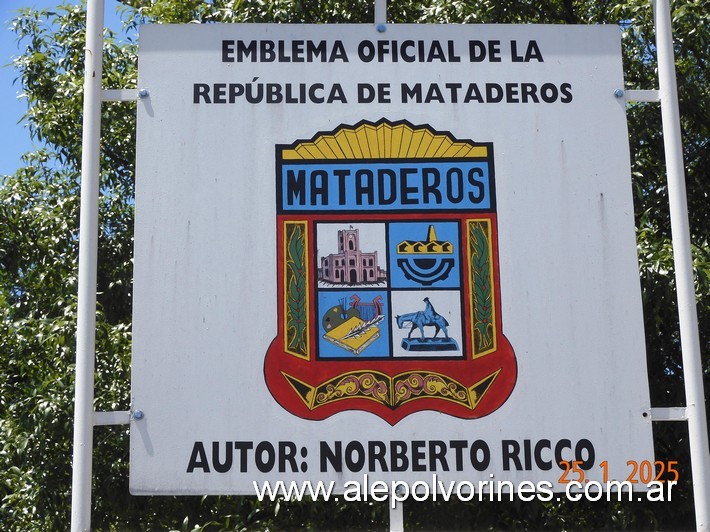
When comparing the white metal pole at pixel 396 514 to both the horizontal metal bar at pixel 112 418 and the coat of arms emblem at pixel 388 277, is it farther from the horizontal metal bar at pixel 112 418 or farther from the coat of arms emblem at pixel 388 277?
the horizontal metal bar at pixel 112 418

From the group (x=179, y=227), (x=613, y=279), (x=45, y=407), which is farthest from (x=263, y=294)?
(x=45, y=407)

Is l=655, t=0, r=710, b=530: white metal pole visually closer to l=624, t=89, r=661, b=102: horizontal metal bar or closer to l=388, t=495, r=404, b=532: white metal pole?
l=624, t=89, r=661, b=102: horizontal metal bar

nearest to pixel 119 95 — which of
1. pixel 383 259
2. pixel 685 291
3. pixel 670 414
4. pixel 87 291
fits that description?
pixel 87 291

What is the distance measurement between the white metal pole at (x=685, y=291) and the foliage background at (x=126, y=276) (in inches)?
80.6

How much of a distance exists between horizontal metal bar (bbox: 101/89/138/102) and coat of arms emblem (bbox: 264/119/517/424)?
630mm

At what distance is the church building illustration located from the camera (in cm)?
386

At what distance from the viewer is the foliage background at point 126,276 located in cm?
640

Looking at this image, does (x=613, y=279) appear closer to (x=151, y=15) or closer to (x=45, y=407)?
(x=45, y=407)

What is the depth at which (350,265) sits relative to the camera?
388 centimetres

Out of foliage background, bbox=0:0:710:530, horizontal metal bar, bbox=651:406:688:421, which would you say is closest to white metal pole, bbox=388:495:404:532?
horizontal metal bar, bbox=651:406:688:421

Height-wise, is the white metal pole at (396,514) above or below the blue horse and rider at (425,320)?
below

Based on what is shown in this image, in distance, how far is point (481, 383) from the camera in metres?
3.79

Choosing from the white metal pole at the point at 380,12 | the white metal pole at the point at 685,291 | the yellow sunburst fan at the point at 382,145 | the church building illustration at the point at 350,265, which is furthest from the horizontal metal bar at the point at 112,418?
the white metal pole at the point at 685,291

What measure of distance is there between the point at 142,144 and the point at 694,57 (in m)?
4.52
